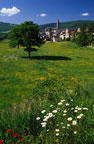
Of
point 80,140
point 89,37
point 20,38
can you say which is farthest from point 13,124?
point 89,37

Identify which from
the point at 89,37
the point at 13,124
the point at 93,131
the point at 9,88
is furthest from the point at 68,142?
the point at 89,37

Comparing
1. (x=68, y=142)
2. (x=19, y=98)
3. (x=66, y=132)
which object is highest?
(x=66, y=132)

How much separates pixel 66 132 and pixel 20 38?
1336 inches

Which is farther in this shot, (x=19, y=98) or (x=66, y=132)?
(x=19, y=98)

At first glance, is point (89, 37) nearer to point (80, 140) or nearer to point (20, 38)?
point (20, 38)

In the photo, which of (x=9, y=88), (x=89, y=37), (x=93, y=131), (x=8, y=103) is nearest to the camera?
(x=93, y=131)

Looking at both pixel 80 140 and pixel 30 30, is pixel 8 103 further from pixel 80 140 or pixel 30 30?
pixel 30 30

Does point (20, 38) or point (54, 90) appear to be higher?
point (20, 38)

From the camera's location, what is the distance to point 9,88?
15.0 meters

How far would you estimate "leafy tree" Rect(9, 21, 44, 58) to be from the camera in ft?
117

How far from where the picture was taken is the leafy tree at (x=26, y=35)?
35.5 m

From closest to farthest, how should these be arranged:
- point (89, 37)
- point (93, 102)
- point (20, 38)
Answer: point (93, 102) < point (20, 38) < point (89, 37)

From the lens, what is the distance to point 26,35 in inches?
1382

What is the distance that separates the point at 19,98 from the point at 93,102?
23.0 ft
